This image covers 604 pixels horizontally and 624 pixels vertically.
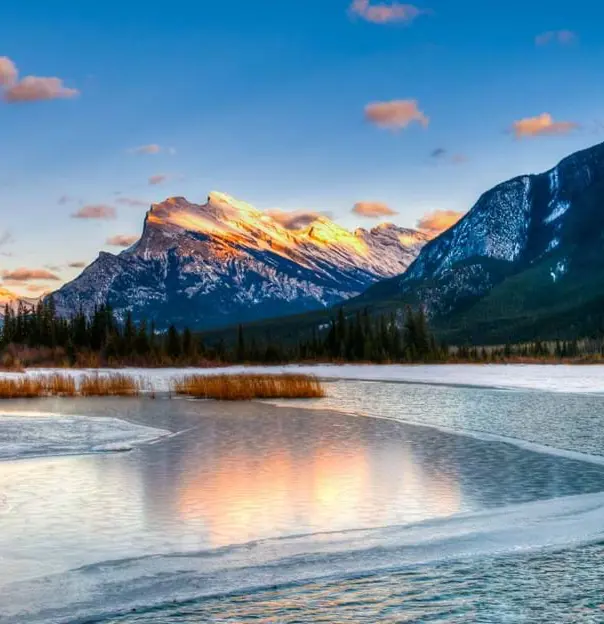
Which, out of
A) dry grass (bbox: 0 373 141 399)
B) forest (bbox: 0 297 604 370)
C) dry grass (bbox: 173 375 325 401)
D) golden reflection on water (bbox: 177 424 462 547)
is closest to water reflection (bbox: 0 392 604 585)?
golden reflection on water (bbox: 177 424 462 547)

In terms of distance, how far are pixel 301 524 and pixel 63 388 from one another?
43.6 m

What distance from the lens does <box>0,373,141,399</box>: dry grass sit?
54656 mm

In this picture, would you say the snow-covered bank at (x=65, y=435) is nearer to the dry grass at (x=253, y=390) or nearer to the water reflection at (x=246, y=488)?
the water reflection at (x=246, y=488)

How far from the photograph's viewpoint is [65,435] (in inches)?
1248

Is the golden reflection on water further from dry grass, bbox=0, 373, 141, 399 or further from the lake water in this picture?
dry grass, bbox=0, 373, 141, 399

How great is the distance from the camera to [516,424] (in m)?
36.2

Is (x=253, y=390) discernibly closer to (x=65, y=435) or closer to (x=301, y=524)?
(x=65, y=435)

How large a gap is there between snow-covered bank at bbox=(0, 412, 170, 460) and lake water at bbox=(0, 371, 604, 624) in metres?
0.11

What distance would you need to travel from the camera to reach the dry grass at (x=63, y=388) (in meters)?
54.7

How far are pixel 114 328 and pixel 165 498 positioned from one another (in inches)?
4628

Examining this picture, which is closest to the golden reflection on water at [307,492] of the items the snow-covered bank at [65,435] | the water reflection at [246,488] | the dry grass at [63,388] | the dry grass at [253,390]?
the water reflection at [246,488]

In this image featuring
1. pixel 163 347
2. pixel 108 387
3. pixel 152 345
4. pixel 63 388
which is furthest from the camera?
pixel 163 347

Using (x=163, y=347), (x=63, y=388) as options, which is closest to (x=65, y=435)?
(x=63, y=388)

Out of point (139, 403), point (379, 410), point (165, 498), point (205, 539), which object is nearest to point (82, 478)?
point (165, 498)
